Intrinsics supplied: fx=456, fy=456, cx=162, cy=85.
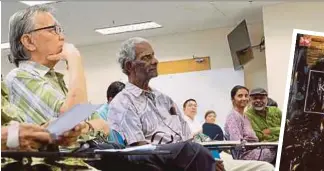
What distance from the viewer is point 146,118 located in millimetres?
2158

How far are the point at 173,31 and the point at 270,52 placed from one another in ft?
5.98

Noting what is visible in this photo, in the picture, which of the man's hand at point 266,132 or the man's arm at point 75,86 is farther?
the man's hand at point 266,132

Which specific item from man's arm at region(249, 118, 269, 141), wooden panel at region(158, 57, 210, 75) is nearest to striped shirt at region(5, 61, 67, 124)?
man's arm at region(249, 118, 269, 141)

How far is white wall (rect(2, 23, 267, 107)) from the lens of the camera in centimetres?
699

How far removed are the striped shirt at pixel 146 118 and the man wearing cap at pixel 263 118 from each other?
73.2 inches

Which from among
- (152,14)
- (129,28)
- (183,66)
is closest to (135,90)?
(152,14)

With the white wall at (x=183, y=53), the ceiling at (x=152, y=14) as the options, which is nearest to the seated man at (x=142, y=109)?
the ceiling at (x=152, y=14)

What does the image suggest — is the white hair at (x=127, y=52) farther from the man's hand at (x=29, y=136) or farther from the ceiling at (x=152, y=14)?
Result: the ceiling at (x=152, y=14)

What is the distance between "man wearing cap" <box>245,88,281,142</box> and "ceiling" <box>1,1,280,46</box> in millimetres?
1830

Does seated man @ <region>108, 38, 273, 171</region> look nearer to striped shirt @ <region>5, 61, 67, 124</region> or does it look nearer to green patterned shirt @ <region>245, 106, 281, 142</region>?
striped shirt @ <region>5, 61, 67, 124</region>

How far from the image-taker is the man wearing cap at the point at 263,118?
13.1ft

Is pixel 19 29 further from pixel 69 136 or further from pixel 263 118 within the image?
pixel 263 118

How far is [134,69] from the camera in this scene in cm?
240

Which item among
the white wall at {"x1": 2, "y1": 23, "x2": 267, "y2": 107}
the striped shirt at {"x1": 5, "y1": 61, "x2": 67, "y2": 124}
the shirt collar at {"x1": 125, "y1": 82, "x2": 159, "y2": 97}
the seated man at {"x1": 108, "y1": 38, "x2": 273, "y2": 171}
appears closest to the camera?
the striped shirt at {"x1": 5, "y1": 61, "x2": 67, "y2": 124}
